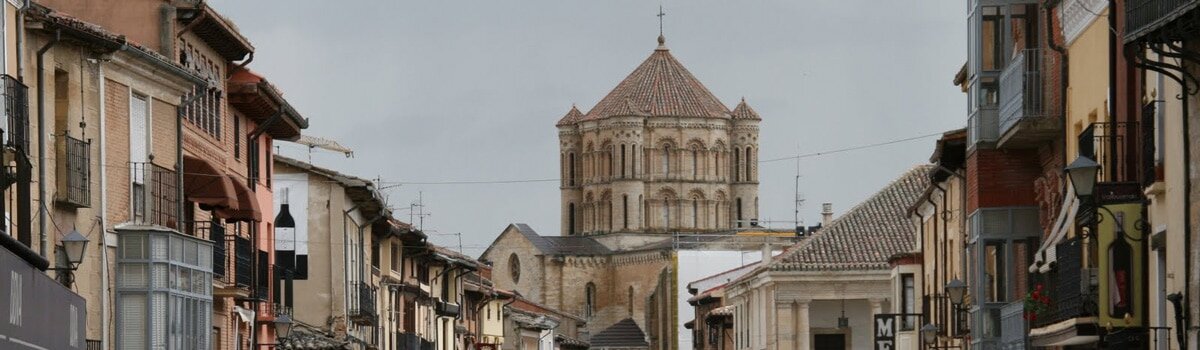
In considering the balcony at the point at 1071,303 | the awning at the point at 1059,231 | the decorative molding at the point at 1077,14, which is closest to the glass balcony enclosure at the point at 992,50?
the decorative molding at the point at 1077,14

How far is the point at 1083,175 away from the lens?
83.7ft

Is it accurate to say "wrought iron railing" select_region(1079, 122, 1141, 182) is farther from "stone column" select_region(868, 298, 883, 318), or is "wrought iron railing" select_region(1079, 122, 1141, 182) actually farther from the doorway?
the doorway

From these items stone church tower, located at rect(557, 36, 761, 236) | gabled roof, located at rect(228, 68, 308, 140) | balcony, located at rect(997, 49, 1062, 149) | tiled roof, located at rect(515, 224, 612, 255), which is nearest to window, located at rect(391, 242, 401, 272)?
gabled roof, located at rect(228, 68, 308, 140)

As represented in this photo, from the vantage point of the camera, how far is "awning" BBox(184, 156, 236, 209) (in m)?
38.4

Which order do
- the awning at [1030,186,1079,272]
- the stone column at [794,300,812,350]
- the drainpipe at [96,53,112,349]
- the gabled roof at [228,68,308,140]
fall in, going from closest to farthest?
the awning at [1030,186,1079,272]
the drainpipe at [96,53,112,349]
the gabled roof at [228,68,308,140]
the stone column at [794,300,812,350]

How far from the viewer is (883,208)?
3182 inches

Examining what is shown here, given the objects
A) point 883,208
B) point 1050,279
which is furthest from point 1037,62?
point 883,208

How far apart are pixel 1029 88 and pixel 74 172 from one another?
440 inches

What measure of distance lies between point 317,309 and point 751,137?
136148 mm

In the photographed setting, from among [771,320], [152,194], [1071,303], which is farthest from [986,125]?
[771,320]

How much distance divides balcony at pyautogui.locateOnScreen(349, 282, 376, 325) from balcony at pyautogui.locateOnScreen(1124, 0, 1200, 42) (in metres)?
33.5

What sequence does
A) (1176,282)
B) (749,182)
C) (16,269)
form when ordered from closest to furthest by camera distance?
(16,269), (1176,282), (749,182)

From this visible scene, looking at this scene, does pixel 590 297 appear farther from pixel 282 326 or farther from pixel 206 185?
pixel 206 185

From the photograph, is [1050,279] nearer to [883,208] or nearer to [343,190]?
[343,190]
